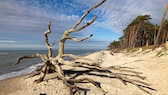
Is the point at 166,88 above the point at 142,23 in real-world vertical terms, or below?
below

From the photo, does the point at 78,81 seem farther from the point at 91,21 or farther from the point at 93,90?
the point at 91,21

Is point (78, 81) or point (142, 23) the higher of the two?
point (142, 23)

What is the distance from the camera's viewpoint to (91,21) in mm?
9703

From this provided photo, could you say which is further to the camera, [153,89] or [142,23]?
[142,23]

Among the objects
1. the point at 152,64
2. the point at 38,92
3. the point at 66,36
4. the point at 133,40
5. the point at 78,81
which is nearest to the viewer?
the point at 38,92

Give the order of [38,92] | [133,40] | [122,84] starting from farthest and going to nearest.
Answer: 1. [133,40]
2. [122,84]
3. [38,92]

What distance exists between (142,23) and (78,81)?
40359 mm

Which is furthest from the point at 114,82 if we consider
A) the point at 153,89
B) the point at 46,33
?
the point at 46,33

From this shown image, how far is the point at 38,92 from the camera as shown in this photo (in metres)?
7.68

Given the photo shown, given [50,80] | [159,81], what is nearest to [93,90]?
[50,80]

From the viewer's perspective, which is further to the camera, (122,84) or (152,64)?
(152,64)

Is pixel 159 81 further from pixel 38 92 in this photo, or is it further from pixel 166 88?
pixel 38 92

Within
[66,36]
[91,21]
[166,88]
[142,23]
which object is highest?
[142,23]

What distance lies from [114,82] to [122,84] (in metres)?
0.48
